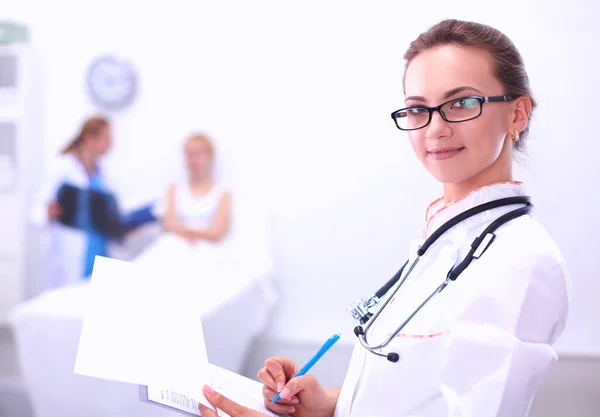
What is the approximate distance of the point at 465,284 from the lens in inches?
36.8

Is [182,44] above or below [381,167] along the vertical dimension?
above

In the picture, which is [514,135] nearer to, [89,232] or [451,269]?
[451,269]

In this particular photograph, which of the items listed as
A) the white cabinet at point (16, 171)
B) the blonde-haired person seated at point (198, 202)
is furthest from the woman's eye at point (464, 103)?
the white cabinet at point (16, 171)

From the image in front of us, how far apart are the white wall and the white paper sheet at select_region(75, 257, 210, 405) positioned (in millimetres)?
2951

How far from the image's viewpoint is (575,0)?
381 centimetres

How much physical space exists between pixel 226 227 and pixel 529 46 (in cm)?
213

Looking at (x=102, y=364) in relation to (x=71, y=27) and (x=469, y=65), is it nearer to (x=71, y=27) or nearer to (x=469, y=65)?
(x=469, y=65)

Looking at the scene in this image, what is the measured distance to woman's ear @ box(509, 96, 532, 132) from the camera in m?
1.04

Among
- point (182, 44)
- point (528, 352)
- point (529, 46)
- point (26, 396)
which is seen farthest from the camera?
point (182, 44)

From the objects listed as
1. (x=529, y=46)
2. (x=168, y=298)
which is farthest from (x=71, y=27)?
(x=168, y=298)

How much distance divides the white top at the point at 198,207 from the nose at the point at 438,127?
3195 millimetres

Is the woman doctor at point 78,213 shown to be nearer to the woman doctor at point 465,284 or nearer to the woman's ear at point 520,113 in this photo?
the woman doctor at point 465,284

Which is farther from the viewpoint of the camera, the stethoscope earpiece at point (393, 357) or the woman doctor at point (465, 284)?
the stethoscope earpiece at point (393, 357)

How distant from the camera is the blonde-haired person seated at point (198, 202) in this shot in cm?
405
